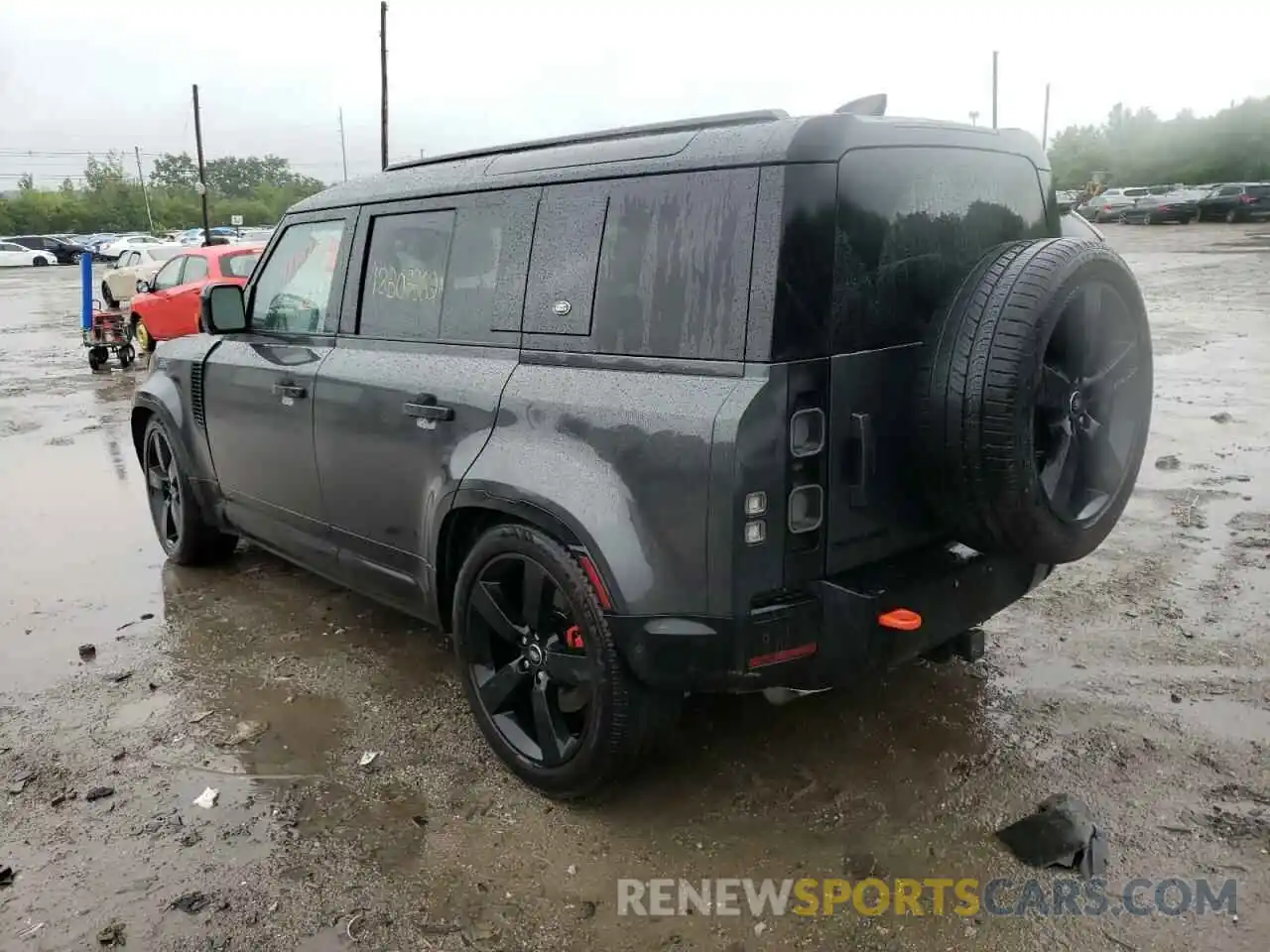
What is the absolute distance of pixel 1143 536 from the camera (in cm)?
541

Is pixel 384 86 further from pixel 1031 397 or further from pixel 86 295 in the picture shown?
pixel 1031 397

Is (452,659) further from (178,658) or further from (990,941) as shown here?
(990,941)

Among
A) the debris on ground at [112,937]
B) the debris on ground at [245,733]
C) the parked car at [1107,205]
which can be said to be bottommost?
the debris on ground at [112,937]

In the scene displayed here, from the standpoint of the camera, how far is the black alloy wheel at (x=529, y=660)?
308cm

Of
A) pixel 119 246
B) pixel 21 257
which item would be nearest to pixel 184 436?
pixel 119 246

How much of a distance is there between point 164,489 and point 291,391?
6.50 feet

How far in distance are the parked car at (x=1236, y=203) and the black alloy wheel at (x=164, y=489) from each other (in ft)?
140

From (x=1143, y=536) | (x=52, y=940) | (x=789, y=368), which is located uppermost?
(x=789, y=368)

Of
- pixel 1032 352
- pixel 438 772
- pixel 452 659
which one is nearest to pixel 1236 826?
pixel 1032 352

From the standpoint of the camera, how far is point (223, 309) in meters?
4.61

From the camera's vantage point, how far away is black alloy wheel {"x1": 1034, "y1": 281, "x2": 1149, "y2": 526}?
2.88m

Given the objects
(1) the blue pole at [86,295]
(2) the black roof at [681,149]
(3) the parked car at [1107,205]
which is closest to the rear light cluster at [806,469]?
(2) the black roof at [681,149]

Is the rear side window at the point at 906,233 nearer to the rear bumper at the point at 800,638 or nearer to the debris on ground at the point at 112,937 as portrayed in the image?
the rear bumper at the point at 800,638

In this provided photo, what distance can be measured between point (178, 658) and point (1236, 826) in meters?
4.11
